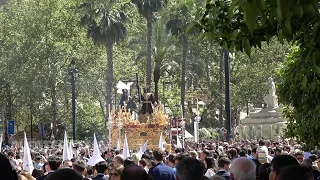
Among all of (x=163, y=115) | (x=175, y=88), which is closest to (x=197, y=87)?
(x=175, y=88)

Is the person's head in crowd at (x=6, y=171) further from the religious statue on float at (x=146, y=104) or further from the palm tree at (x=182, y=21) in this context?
the palm tree at (x=182, y=21)

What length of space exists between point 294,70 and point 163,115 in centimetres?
3004

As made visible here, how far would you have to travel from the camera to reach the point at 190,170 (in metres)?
7.34

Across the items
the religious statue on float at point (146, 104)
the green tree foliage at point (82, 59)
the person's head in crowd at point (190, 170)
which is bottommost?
the person's head in crowd at point (190, 170)

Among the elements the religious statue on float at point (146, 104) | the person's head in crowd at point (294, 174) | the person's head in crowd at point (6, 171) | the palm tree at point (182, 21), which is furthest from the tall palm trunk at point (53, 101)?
the person's head in crowd at point (6, 171)

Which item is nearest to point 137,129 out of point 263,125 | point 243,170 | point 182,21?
point 263,125

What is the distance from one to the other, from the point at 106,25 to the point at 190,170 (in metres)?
50.1

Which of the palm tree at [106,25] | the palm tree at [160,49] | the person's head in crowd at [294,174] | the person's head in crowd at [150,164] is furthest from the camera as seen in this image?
the palm tree at [160,49]

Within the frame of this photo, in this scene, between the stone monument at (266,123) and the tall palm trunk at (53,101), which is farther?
the tall palm trunk at (53,101)

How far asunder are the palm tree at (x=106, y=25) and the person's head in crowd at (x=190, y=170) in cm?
4952

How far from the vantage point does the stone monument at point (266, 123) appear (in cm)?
4394

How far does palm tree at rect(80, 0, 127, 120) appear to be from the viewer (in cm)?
5684

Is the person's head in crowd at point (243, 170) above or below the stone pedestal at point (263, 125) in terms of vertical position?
below

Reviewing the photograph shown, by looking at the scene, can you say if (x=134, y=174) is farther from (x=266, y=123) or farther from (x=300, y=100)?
(x=266, y=123)
